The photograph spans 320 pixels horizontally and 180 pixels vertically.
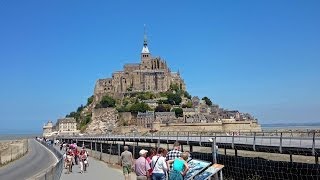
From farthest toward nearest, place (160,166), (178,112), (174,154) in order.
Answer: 1. (178,112)
2. (174,154)
3. (160,166)

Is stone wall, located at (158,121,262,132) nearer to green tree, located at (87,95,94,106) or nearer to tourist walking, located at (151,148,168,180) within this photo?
green tree, located at (87,95,94,106)

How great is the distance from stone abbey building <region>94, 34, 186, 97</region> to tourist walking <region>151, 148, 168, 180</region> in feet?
503

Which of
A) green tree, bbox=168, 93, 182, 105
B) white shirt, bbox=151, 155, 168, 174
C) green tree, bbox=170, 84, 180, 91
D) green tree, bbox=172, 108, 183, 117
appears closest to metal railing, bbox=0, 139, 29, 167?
white shirt, bbox=151, 155, 168, 174

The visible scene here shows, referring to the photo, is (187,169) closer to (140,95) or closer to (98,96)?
(140,95)

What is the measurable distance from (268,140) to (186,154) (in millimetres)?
15900

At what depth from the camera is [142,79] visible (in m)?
169

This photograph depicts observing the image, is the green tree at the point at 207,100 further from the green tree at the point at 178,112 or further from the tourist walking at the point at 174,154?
the tourist walking at the point at 174,154

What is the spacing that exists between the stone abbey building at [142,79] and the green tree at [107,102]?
6179 millimetres

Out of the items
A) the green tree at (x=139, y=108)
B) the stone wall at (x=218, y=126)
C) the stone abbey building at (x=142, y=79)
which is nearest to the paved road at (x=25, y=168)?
the stone wall at (x=218, y=126)

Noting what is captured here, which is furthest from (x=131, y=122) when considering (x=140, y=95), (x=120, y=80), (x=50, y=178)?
(x=50, y=178)

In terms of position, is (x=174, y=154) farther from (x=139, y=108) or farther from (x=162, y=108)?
(x=139, y=108)

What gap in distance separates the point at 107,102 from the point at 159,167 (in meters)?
149

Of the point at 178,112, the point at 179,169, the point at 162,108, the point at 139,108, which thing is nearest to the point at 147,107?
the point at 139,108

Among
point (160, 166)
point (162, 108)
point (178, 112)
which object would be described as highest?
point (162, 108)
